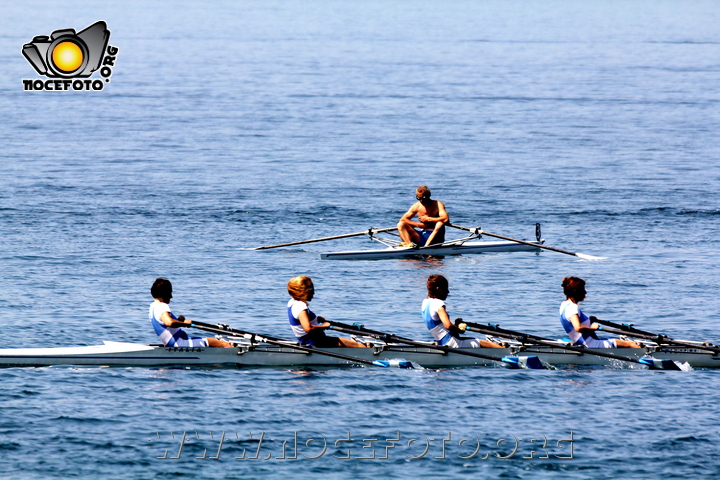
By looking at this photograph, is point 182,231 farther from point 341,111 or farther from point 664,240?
point 341,111

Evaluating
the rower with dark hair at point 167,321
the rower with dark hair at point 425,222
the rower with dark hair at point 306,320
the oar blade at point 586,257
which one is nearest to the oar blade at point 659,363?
the rower with dark hair at point 306,320

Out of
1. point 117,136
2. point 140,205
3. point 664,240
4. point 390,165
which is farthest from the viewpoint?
point 117,136

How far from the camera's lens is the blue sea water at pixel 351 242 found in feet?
55.1

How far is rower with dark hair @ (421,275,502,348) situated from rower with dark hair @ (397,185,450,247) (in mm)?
10293

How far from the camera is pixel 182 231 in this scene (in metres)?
34.2

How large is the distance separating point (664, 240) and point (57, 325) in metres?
18.4

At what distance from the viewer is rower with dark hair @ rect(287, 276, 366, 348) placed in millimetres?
19141

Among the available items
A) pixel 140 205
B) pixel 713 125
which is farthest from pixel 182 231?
pixel 713 125

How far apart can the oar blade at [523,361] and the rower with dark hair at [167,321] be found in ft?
16.0

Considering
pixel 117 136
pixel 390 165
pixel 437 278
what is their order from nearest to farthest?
pixel 437 278 < pixel 390 165 < pixel 117 136

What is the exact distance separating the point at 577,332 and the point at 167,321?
7.16 m

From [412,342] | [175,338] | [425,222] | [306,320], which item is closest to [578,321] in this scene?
[412,342]

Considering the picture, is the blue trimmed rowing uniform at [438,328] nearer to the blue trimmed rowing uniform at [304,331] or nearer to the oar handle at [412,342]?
the oar handle at [412,342]

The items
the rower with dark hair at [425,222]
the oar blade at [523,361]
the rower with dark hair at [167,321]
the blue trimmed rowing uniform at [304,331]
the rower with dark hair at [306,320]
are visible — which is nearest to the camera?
the rower with dark hair at [167,321]
